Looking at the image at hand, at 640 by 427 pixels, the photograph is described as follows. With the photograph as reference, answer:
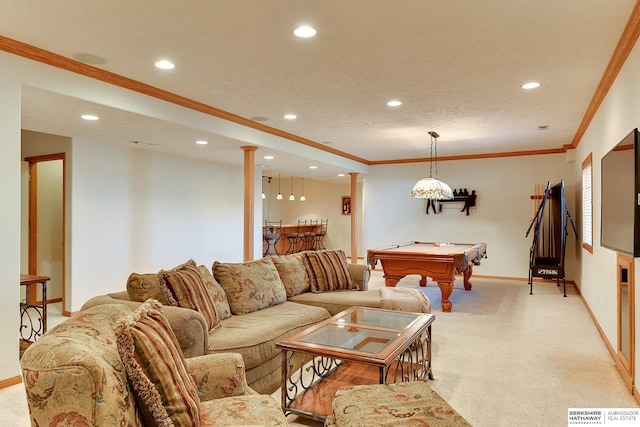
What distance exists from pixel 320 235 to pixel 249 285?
348 inches

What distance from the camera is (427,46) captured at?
3088mm

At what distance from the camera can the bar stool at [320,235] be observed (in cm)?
1235

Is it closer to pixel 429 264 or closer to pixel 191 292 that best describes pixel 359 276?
pixel 429 264

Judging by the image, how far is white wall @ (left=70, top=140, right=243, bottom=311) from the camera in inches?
213

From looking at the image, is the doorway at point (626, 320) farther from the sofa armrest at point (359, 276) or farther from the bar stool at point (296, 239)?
the bar stool at point (296, 239)

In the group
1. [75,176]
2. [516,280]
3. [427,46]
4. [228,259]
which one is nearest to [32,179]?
[75,176]

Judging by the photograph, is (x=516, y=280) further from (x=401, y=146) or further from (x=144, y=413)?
(x=144, y=413)

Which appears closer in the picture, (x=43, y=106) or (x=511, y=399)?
(x=511, y=399)

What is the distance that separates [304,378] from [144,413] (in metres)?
1.93

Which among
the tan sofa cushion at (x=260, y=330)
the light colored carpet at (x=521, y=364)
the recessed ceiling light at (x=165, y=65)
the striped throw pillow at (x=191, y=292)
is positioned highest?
the recessed ceiling light at (x=165, y=65)

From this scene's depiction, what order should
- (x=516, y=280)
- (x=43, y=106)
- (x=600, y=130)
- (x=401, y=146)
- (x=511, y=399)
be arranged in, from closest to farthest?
(x=511, y=399) → (x=43, y=106) → (x=600, y=130) → (x=401, y=146) → (x=516, y=280)

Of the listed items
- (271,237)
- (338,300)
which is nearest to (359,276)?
(338,300)

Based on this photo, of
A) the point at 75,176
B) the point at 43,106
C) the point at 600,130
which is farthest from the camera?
the point at 75,176

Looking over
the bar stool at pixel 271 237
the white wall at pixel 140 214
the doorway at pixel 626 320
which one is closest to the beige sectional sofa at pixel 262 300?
the doorway at pixel 626 320
